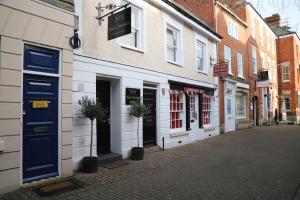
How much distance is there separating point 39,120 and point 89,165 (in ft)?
5.81

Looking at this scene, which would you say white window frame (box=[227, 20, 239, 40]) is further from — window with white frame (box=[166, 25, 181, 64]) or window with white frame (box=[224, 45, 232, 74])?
window with white frame (box=[166, 25, 181, 64])

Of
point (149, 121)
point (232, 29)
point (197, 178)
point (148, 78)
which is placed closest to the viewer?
point (197, 178)

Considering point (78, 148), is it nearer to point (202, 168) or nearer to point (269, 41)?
point (202, 168)

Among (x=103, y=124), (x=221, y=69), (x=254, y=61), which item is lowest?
(x=103, y=124)

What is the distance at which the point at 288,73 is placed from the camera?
32.2 m

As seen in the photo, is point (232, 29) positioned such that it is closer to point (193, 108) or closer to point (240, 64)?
point (240, 64)

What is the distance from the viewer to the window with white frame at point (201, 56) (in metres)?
15.0

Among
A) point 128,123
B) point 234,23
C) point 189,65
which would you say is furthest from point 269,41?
point 128,123

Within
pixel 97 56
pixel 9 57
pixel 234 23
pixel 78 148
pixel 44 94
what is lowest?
pixel 78 148

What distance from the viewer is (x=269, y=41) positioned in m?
29.4

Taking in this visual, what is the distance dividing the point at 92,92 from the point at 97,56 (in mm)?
1086

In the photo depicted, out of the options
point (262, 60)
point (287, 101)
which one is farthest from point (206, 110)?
point (287, 101)

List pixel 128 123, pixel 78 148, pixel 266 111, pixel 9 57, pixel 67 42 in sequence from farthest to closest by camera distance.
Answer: pixel 266 111 < pixel 128 123 < pixel 78 148 < pixel 67 42 < pixel 9 57

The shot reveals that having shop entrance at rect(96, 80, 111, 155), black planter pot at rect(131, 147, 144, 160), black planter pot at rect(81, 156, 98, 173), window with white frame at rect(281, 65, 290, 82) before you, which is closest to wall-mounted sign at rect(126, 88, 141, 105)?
shop entrance at rect(96, 80, 111, 155)
